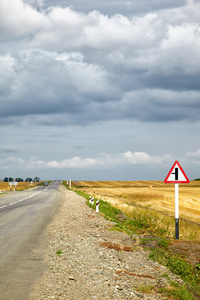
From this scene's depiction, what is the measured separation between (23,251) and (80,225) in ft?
16.4

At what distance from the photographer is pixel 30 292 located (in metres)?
5.61

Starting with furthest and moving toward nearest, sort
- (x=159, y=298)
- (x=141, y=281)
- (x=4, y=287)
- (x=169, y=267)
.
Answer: (x=169, y=267), (x=141, y=281), (x=4, y=287), (x=159, y=298)

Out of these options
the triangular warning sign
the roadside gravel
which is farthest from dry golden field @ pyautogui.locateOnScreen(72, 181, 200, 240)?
the roadside gravel

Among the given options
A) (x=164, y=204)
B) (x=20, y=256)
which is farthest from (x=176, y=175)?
(x=164, y=204)

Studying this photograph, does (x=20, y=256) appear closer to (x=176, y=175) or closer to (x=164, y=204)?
(x=176, y=175)

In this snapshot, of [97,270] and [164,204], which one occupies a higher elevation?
[97,270]

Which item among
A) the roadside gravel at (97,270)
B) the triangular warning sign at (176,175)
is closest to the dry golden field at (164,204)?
the triangular warning sign at (176,175)

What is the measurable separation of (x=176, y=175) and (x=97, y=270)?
5.73m

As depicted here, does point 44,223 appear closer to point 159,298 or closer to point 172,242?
point 172,242

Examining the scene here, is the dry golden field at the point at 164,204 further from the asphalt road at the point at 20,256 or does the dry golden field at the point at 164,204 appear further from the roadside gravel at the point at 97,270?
the asphalt road at the point at 20,256

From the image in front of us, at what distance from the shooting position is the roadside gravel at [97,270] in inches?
220

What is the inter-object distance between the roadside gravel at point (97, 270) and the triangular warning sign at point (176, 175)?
2645 mm

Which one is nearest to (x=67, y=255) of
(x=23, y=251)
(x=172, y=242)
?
(x=23, y=251)

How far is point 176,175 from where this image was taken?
11453mm
